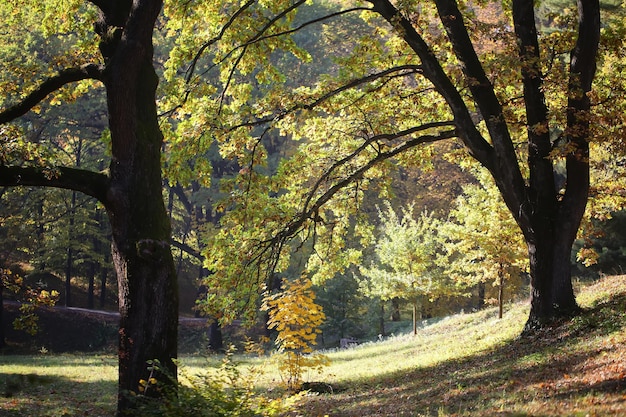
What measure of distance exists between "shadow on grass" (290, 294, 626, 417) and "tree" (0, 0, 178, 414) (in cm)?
238

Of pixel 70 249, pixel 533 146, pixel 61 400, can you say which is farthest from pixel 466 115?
pixel 70 249

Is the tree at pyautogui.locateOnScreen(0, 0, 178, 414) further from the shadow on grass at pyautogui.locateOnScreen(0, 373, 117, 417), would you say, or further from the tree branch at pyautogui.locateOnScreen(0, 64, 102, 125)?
the shadow on grass at pyautogui.locateOnScreen(0, 373, 117, 417)

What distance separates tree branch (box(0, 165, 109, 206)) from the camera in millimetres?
7707

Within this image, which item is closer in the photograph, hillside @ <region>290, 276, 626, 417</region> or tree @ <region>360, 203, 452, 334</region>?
Answer: hillside @ <region>290, 276, 626, 417</region>

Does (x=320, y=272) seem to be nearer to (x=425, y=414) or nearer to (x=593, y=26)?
(x=425, y=414)

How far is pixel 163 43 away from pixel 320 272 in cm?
→ 2374

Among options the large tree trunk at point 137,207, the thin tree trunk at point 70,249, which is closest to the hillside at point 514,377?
the large tree trunk at point 137,207

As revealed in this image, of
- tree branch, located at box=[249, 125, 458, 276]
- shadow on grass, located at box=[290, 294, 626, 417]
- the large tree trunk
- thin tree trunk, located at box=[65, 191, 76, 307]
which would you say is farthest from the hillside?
thin tree trunk, located at box=[65, 191, 76, 307]

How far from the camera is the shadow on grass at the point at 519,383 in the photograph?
730cm

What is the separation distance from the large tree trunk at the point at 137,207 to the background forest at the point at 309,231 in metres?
0.69

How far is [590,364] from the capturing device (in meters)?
8.76

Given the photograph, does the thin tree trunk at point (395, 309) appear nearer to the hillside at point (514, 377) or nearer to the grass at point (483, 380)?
the grass at point (483, 380)

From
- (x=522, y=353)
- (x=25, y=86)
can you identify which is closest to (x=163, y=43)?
(x=25, y=86)

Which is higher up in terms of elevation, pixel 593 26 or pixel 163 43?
pixel 163 43
